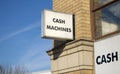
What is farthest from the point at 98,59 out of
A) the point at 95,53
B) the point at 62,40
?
the point at 62,40

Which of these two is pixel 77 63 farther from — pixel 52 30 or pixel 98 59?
pixel 52 30

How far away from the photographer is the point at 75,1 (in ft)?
36.2

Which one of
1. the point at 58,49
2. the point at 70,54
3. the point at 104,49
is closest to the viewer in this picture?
the point at 104,49

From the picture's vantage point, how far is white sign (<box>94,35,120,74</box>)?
366 inches

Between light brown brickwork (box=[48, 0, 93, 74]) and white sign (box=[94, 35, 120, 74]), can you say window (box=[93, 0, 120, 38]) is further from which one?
white sign (box=[94, 35, 120, 74])

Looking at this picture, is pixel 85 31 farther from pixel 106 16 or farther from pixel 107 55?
pixel 107 55

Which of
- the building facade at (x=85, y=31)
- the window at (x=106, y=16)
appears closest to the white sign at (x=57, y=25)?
the building facade at (x=85, y=31)

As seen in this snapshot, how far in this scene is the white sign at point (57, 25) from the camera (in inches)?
418

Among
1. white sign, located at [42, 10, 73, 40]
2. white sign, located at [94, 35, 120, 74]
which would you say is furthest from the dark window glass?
white sign, located at [42, 10, 73, 40]

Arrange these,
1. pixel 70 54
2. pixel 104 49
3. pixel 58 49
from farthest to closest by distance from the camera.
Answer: pixel 58 49, pixel 70 54, pixel 104 49

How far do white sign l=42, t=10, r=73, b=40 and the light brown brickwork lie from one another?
0.22m

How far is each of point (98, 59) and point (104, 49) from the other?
39 centimetres

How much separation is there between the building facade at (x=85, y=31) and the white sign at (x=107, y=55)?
0.71 ft

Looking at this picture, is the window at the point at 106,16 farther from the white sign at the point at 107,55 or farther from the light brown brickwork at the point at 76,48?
the white sign at the point at 107,55
